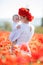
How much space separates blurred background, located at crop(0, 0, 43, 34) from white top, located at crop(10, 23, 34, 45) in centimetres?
8

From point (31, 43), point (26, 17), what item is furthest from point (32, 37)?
point (26, 17)

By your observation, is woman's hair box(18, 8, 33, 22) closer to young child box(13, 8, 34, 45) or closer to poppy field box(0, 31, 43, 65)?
young child box(13, 8, 34, 45)

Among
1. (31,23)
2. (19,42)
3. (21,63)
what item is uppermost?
(31,23)

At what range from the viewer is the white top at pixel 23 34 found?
74.2 inches

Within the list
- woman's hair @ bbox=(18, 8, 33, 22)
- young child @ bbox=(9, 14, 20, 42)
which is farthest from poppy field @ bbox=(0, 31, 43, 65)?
woman's hair @ bbox=(18, 8, 33, 22)

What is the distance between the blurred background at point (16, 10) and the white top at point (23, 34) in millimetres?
85

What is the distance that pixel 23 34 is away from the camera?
1891 millimetres

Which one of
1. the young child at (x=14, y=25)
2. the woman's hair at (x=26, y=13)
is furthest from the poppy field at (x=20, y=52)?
the woman's hair at (x=26, y=13)

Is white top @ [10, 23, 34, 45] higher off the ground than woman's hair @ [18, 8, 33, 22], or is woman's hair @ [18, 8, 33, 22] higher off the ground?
woman's hair @ [18, 8, 33, 22]

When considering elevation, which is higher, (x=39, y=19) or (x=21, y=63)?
(x=39, y=19)

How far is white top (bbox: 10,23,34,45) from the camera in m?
1.89

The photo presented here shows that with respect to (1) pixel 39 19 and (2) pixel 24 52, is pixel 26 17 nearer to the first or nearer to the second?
(1) pixel 39 19

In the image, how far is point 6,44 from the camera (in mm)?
1891

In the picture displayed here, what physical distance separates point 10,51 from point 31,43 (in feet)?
0.65
